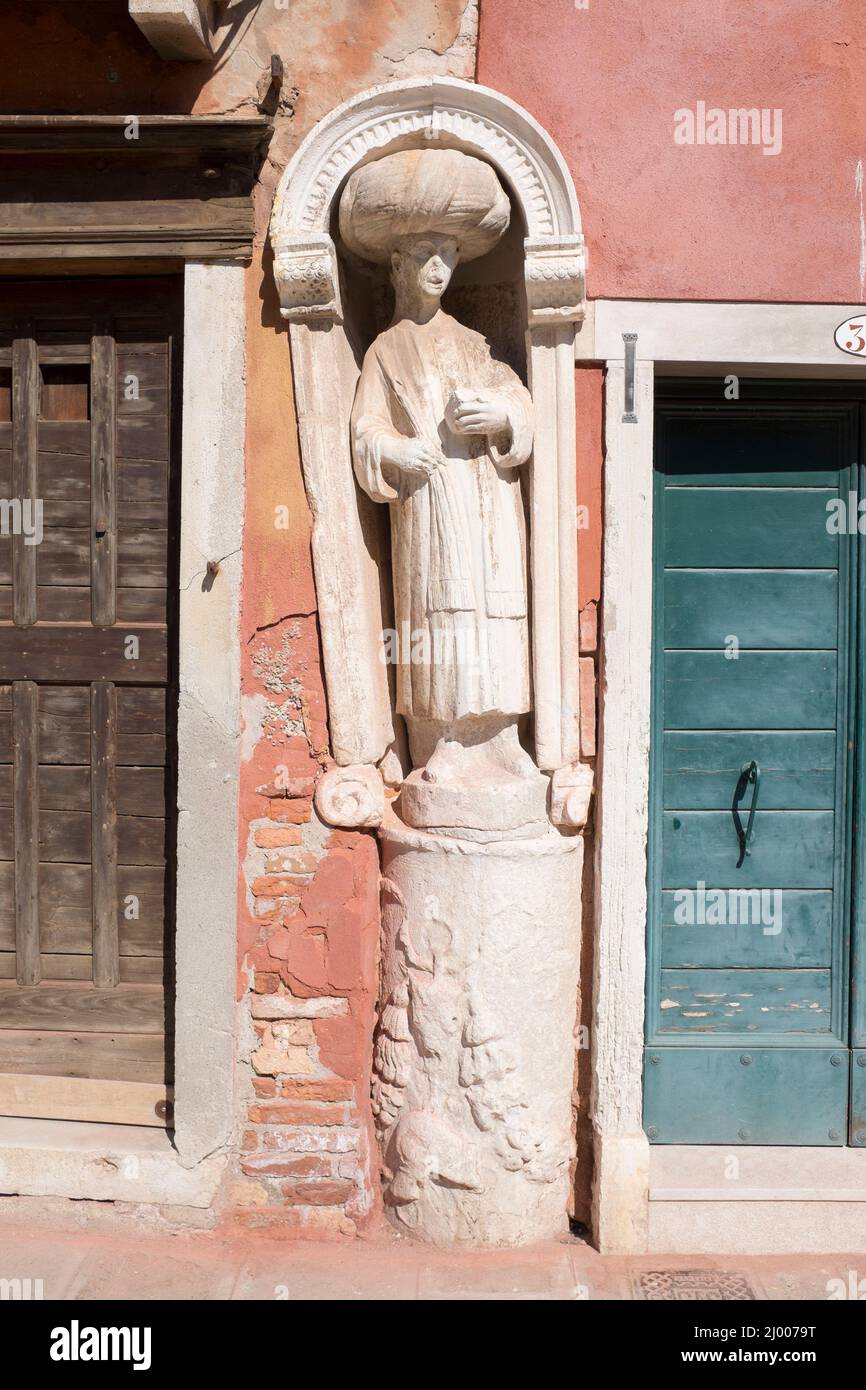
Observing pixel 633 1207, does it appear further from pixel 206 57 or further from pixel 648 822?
pixel 206 57

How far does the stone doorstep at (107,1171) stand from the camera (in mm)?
3365

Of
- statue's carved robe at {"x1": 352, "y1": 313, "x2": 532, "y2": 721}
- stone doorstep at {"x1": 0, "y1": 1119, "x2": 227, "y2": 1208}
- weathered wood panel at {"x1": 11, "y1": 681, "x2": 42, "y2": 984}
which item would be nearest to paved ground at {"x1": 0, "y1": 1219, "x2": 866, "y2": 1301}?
stone doorstep at {"x1": 0, "y1": 1119, "x2": 227, "y2": 1208}

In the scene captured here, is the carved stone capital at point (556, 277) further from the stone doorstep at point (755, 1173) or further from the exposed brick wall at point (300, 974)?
the stone doorstep at point (755, 1173)

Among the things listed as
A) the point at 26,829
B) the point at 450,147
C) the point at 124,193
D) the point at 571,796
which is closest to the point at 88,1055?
the point at 26,829

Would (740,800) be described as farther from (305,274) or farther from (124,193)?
(124,193)

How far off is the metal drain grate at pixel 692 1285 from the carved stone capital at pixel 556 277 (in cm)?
273

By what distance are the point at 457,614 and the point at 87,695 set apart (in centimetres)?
122

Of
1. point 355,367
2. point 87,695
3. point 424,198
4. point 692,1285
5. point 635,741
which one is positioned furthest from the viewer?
point 87,695

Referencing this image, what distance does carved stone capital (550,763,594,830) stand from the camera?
331 centimetres

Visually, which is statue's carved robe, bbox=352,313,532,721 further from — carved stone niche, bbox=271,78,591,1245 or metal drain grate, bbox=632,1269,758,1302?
metal drain grate, bbox=632,1269,758,1302

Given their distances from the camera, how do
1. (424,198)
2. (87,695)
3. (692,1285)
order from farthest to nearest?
(87,695), (692,1285), (424,198)

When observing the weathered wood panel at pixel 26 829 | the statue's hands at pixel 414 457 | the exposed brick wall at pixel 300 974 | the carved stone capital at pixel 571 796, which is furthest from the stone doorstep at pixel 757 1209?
the statue's hands at pixel 414 457

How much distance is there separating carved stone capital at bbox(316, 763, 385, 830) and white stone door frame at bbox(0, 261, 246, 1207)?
265mm

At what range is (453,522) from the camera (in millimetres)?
3229
